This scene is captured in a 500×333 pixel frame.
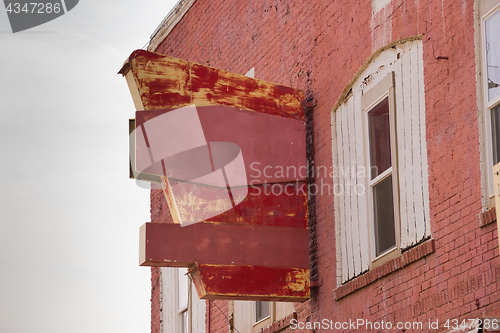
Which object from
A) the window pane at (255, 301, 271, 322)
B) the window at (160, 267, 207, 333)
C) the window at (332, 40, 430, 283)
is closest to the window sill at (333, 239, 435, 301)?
the window at (332, 40, 430, 283)

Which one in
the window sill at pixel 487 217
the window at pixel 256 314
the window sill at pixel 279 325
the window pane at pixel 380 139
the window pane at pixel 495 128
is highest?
the window pane at pixel 380 139

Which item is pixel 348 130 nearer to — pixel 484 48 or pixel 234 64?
pixel 484 48

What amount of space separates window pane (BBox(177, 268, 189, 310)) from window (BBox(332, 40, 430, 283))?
4.97 m

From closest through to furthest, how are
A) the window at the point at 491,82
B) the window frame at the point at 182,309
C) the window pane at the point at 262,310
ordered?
the window at the point at 491,82, the window pane at the point at 262,310, the window frame at the point at 182,309

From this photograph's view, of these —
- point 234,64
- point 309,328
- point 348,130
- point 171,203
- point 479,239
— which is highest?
point 234,64

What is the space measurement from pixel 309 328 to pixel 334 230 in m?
1.15

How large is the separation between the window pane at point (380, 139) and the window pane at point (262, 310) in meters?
2.78

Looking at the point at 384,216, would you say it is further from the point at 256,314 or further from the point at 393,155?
the point at 256,314

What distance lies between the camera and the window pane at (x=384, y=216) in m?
7.77

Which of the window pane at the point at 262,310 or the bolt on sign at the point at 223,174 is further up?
the bolt on sign at the point at 223,174

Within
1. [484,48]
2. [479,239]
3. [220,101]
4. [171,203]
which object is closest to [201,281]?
[171,203]

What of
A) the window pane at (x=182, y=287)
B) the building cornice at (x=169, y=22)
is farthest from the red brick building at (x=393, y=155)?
the building cornice at (x=169, y=22)

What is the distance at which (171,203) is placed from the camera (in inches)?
334

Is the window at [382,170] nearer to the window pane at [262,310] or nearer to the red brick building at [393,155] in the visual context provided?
the red brick building at [393,155]
